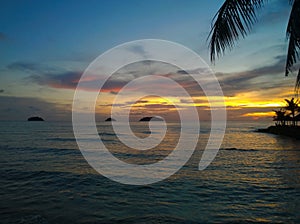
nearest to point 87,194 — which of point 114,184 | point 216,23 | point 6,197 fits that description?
point 114,184

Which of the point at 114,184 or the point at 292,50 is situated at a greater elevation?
the point at 292,50

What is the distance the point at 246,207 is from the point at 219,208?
82 cm

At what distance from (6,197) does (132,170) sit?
642cm

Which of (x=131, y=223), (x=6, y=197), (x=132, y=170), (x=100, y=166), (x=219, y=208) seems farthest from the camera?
(x=100, y=166)

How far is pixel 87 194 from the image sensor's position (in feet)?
27.0

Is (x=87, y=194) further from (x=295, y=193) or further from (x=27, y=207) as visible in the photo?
(x=295, y=193)

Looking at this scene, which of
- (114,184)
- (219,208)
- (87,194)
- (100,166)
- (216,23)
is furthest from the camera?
(100,166)

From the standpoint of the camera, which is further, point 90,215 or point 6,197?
point 6,197

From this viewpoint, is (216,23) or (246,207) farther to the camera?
(246,207)

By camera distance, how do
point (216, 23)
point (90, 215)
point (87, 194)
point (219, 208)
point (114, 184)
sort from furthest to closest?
point (114, 184), point (87, 194), point (219, 208), point (90, 215), point (216, 23)

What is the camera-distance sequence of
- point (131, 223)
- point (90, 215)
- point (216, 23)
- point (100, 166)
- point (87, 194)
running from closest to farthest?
point (216, 23), point (131, 223), point (90, 215), point (87, 194), point (100, 166)

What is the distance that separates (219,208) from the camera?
22.0 feet

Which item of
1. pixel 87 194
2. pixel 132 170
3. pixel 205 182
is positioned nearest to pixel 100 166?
pixel 132 170

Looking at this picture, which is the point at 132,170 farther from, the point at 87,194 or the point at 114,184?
the point at 87,194
